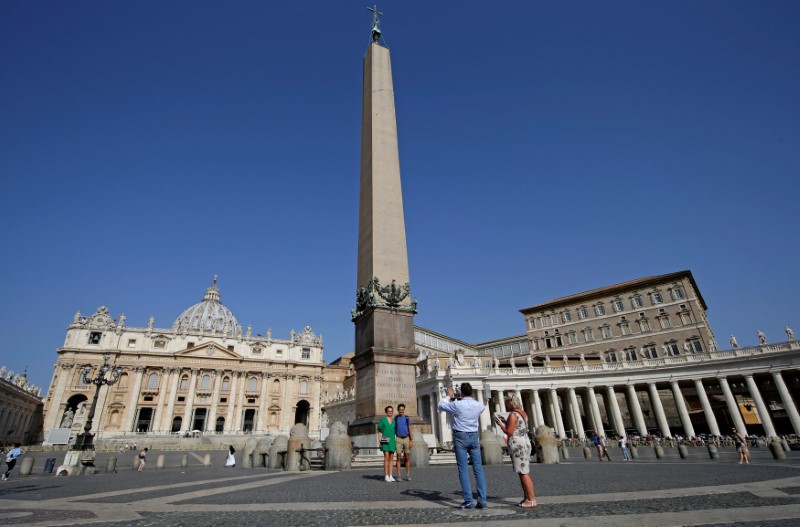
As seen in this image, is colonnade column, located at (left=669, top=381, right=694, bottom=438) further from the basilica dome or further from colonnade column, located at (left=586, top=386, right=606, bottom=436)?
the basilica dome

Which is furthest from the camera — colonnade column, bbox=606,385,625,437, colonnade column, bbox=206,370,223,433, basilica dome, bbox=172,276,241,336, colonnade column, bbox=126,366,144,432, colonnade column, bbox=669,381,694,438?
basilica dome, bbox=172,276,241,336

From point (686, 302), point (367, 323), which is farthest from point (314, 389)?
point (367, 323)

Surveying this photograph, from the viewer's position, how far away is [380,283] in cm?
1238

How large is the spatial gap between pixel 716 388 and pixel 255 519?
52285 millimetres

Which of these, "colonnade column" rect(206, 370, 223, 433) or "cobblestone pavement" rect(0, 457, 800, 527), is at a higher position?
"colonnade column" rect(206, 370, 223, 433)

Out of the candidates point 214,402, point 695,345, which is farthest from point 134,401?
point 695,345

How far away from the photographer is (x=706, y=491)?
530cm

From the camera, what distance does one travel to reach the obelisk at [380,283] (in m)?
11.3

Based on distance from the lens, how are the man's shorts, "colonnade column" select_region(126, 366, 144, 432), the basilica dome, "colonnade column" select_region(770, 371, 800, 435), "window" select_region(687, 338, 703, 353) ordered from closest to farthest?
the man's shorts < "colonnade column" select_region(770, 371, 800, 435) < "window" select_region(687, 338, 703, 353) < "colonnade column" select_region(126, 366, 144, 432) < the basilica dome

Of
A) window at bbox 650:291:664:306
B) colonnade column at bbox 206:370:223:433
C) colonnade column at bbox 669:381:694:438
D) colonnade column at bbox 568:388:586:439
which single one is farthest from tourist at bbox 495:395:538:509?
colonnade column at bbox 206:370:223:433

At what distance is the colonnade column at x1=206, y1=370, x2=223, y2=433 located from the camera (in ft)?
214

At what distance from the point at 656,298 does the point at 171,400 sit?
69461 mm

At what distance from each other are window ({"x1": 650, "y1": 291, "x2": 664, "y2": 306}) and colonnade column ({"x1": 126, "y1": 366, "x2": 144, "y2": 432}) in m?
72.4

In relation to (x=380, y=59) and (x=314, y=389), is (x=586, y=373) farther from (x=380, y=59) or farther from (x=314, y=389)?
(x=314, y=389)
